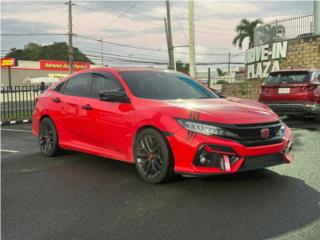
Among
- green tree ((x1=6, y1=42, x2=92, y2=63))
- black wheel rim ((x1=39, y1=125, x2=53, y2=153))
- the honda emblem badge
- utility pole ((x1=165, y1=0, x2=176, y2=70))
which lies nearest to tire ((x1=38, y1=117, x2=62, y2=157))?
black wheel rim ((x1=39, y1=125, x2=53, y2=153))

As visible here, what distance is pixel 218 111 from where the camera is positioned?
5133mm

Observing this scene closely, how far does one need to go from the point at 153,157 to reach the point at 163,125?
0.46 metres

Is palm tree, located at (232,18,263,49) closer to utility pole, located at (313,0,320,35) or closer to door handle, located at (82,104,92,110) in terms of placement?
utility pole, located at (313,0,320,35)

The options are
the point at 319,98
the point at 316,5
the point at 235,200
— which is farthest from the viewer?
the point at 316,5

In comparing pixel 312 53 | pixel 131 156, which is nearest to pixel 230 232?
pixel 131 156

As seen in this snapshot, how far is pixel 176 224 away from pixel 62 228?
1065 mm

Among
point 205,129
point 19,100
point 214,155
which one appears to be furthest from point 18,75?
point 214,155

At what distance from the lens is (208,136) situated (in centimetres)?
486

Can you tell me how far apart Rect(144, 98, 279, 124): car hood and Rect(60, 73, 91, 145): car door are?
5.19ft

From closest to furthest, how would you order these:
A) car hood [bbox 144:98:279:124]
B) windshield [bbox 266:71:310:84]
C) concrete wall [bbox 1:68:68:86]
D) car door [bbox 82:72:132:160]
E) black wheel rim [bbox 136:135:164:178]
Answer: car hood [bbox 144:98:279:124] → black wheel rim [bbox 136:135:164:178] → car door [bbox 82:72:132:160] → windshield [bbox 266:71:310:84] → concrete wall [bbox 1:68:68:86]

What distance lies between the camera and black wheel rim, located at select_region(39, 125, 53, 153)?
295 inches

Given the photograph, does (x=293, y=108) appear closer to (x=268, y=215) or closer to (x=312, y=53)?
(x=268, y=215)

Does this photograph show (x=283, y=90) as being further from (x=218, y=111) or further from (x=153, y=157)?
(x=153, y=157)

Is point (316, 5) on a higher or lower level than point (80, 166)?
higher
